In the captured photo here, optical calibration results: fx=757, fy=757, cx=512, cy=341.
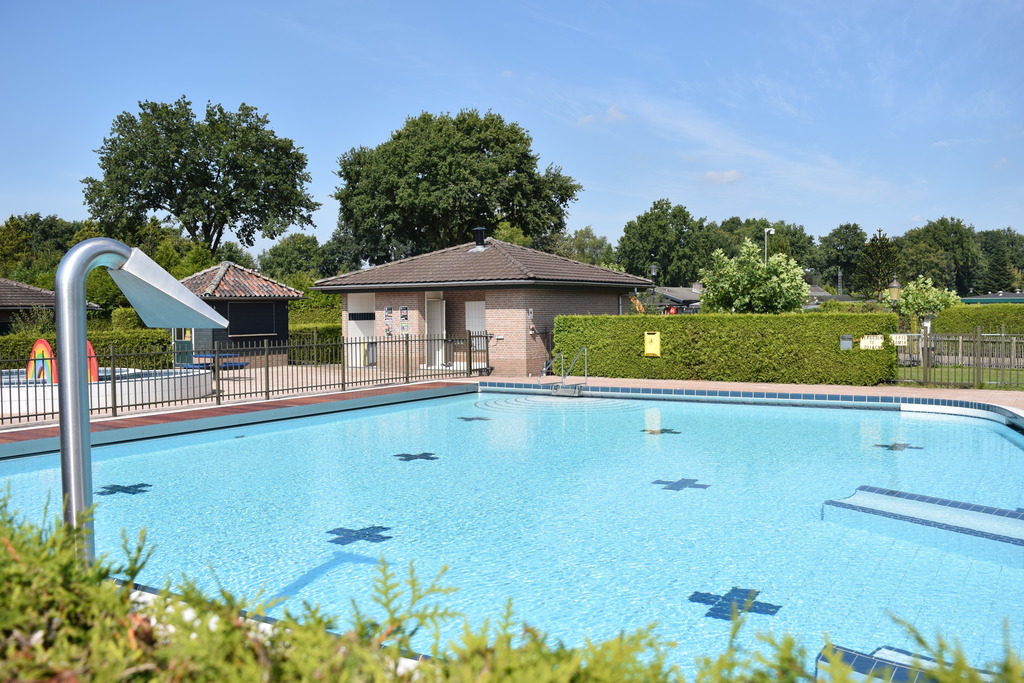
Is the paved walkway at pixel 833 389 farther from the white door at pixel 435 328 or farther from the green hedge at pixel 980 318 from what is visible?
the green hedge at pixel 980 318

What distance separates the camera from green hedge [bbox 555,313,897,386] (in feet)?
63.4

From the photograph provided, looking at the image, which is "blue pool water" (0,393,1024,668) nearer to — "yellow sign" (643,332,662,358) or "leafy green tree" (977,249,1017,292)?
"yellow sign" (643,332,662,358)

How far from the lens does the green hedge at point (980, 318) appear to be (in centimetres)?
3016

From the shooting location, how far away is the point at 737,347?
20641 mm

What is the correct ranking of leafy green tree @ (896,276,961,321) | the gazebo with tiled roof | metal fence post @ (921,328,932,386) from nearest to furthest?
1. metal fence post @ (921,328,932,386)
2. the gazebo with tiled roof
3. leafy green tree @ (896,276,961,321)

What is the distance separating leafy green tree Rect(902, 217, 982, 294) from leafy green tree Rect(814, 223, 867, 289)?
6976 mm

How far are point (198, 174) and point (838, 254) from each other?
94.9 m

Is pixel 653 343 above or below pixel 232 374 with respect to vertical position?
above

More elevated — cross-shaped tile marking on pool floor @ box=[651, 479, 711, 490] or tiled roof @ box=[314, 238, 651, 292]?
tiled roof @ box=[314, 238, 651, 292]

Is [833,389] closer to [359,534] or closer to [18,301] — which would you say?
[359,534]

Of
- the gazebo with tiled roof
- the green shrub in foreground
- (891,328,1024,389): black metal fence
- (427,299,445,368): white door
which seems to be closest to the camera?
the green shrub in foreground

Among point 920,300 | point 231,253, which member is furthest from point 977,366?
point 231,253

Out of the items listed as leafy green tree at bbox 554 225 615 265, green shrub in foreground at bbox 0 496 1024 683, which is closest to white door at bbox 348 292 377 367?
green shrub in foreground at bbox 0 496 1024 683

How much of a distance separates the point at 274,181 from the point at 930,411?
152 feet
